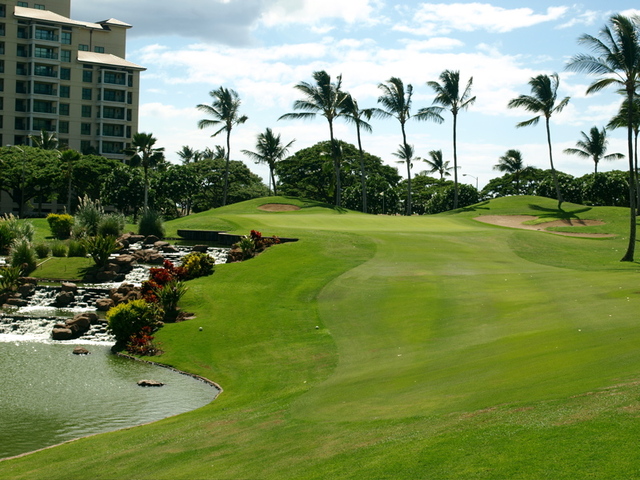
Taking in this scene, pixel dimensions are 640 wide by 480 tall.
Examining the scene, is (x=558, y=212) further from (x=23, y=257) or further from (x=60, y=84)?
(x=60, y=84)

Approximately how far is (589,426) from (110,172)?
89.3 metres

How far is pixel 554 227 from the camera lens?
59.4 meters

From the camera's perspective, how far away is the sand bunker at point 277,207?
69.6m

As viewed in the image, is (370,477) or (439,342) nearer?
(370,477)

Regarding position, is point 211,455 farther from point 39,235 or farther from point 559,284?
point 39,235

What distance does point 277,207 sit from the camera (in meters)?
70.4

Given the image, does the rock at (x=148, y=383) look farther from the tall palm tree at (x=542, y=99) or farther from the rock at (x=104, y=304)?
the tall palm tree at (x=542, y=99)

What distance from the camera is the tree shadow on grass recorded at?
209 ft

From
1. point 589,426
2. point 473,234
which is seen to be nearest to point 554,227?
point 473,234

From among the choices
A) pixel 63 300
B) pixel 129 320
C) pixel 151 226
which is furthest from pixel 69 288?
pixel 151 226

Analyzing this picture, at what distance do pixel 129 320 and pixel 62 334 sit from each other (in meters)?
2.49

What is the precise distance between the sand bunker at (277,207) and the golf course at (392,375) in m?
31.9

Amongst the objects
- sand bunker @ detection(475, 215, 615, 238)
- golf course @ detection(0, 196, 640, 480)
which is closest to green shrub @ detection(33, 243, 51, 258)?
golf course @ detection(0, 196, 640, 480)

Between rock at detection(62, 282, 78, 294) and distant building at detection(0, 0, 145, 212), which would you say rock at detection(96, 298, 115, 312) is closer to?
rock at detection(62, 282, 78, 294)
